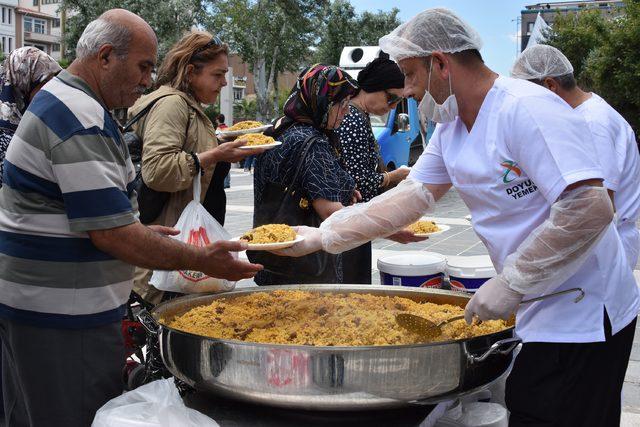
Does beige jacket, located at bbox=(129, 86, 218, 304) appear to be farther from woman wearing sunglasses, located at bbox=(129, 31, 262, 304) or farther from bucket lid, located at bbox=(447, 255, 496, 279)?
bucket lid, located at bbox=(447, 255, 496, 279)

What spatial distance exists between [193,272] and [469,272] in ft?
4.98

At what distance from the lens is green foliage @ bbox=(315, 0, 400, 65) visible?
4062cm

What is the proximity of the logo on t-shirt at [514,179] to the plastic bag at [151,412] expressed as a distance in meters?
1.00

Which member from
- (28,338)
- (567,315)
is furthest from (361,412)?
(28,338)

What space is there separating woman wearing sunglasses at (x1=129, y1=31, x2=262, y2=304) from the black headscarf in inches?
40.8

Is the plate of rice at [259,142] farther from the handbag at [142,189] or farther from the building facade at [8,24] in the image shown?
the building facade at [8,24]

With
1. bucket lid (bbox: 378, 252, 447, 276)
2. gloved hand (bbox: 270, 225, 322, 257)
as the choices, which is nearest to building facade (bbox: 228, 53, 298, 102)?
bucket lid (bbox: 378, 252, 447, 276)

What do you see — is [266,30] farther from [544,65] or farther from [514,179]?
[514,179]

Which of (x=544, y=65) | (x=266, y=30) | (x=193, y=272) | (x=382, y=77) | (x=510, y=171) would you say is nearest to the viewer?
(x=510, y=171)

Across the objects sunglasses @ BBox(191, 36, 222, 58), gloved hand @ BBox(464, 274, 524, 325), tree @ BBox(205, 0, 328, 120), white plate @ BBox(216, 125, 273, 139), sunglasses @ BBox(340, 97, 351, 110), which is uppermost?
tree @ BBox(205, 0, 328, 120)

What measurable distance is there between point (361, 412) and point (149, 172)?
5.44 feet

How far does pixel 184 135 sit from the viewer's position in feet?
10.5

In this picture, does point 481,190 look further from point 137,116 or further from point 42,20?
point 42,20

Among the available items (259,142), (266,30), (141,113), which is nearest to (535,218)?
(259,142)
